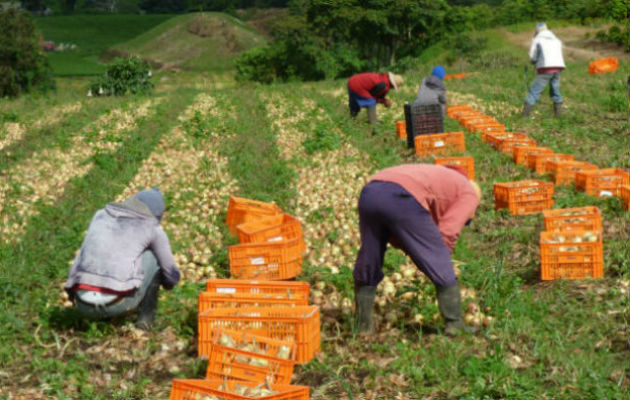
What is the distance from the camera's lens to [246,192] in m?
10.8

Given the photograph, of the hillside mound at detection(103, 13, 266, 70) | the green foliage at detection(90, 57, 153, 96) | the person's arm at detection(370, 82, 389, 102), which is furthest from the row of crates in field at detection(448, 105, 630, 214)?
the hillside mound at detection(103, 13, 266, 70)

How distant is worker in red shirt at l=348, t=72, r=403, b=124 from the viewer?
14.5 meters

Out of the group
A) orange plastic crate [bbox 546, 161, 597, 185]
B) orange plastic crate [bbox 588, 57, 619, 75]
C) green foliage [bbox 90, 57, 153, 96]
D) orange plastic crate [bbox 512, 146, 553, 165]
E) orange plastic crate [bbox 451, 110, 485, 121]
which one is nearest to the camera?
orange plastic crate [bbox 546, 161, 597, 185]

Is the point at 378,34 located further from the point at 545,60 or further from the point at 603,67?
the point at 545,60

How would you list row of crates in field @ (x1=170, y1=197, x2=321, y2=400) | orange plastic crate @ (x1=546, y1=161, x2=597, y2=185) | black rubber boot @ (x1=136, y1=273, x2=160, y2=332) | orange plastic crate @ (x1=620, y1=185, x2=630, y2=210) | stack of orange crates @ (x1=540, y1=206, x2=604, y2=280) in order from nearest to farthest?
row of crates in field @ (x1=170, y1=197, x2=321, y2=400)
black rubber boot @ (x1=136, y1=273, x2=160, y2=332)
stack of orange crates @ (x1=540, y1=206, x2=604, y2=280)
orange plastic crate @ (x1=620, y1=185, x2=630, y2=210)
orange plastic crate @ (x1=546, y1=161, x2=597, y2=185)

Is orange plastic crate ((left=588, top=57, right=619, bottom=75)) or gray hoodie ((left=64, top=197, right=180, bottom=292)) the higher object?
orange plastic crate ((left=588, top=57, right=619, bottom=75))

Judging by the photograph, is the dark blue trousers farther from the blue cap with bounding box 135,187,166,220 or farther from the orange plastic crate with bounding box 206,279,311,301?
the blue cap with bounding box 135,187,166,220

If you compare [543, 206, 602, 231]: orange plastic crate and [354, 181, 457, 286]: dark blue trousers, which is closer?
[354, 181, 457, 286]: dark blue trousers

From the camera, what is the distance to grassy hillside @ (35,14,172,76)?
309ft

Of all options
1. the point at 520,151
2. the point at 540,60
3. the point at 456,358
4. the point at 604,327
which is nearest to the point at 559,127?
the point at 540,60

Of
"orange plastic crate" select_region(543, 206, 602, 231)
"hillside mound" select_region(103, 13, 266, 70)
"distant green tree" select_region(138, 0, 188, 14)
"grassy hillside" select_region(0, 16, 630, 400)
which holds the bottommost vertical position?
"grassy hillside" select_region(0, 16, 630, 400)

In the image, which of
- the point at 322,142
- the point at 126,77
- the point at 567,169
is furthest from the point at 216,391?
the point at 126,77

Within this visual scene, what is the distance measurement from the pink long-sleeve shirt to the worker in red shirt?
9.01 m

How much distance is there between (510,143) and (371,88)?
3.87 meters
